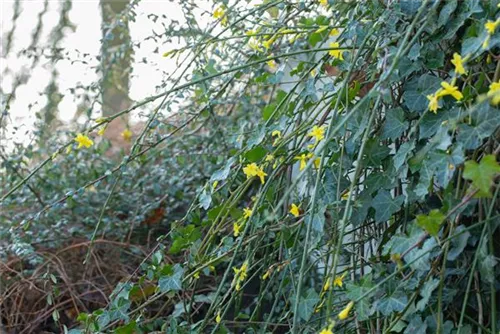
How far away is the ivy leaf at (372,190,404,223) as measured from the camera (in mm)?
1163

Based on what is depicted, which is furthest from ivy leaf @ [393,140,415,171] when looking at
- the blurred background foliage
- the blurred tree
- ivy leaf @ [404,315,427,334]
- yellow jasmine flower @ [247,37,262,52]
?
the blurred tree

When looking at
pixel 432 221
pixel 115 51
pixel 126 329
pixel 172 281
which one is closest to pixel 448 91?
pixel 432 221

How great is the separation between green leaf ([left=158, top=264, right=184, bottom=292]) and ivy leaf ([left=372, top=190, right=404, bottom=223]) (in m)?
0.36

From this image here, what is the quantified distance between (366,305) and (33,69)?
84.7 inches

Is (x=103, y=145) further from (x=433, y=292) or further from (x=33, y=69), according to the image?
(x=433, y=292)

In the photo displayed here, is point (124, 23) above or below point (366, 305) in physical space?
above

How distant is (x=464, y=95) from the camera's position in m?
1.07

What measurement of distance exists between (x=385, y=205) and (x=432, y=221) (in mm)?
212

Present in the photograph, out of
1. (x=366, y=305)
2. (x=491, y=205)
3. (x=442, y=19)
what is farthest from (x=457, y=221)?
(x=442, y=19)

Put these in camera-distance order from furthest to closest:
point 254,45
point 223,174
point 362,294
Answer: point 254,45 < point 223,174 < point 362,294

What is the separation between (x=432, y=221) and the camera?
959 millimetres

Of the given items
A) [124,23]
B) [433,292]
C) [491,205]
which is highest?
[124,23]

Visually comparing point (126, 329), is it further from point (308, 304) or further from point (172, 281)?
point (308, 304)

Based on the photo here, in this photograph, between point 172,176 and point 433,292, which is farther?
point 172,176
